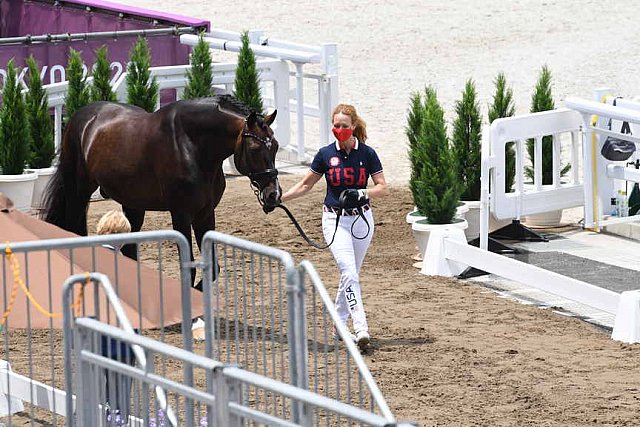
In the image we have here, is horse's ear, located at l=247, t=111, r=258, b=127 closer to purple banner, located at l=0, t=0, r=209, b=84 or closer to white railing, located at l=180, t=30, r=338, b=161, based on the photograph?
purple banner, located at l=0, t=0, r=209, b=84

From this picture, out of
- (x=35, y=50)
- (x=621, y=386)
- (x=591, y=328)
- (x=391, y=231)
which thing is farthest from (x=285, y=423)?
(x=35, y=50)

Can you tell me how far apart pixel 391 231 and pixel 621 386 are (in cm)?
485

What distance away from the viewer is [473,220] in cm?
1244

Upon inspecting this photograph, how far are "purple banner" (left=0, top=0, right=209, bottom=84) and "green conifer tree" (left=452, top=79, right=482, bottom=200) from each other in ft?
16.1

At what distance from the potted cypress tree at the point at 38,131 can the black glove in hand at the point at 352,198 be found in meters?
5.57

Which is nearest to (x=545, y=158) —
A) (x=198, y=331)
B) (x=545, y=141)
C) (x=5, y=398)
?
(x=545, y=141)

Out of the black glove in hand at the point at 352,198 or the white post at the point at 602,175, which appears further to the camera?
the white post at the point at 602,175

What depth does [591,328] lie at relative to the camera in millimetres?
9797

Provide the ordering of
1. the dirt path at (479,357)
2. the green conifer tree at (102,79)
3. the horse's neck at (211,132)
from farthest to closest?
1. the green conifer tree at (102,79)
2. the horse's neck at (211,132)
3. the dirt path at (479,357)

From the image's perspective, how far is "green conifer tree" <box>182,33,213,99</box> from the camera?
1509 cm

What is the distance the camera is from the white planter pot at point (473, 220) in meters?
12.4

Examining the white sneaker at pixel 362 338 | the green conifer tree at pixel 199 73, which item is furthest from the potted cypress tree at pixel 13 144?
the white sneaker at pixel 362 338

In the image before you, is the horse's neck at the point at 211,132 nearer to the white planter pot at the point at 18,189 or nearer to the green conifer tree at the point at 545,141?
the white planter pot at the point at 18,189

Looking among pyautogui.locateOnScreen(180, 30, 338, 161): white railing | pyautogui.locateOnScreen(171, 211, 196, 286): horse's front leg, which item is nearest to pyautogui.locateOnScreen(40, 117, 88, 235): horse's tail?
pyautogui.locateOnScreen(171, 211, 196, 286): horse's front leg
